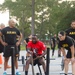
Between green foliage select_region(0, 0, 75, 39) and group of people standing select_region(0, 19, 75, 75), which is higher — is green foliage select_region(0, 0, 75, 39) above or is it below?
above

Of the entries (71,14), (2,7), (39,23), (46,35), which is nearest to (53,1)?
(2,7)

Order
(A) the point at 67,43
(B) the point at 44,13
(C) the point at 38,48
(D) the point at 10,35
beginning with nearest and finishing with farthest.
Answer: (A) the point at 67,43, (C) the point at 38,48, (D) the point at 10,35, (B) the point at 44,13

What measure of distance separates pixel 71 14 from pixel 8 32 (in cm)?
4922

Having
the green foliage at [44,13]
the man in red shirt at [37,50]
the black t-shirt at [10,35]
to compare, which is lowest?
the man in red shirt at [37,50]

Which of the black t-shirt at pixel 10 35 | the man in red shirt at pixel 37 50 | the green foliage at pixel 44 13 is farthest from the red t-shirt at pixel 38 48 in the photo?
the green foliage at pixel 44 13

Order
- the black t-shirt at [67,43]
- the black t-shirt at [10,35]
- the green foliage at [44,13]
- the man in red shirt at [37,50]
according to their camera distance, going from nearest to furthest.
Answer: the black t-shirt at [67,43]
the man in red shirt at [37,50]
the black t-shirt at [10,35]
the green foliage at [44,13]

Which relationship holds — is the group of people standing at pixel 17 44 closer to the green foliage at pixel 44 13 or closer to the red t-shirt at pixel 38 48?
the red t-shirt at pixel 38 48

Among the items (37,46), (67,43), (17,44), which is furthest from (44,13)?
(67,43)

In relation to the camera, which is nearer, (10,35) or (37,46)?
(37,46)

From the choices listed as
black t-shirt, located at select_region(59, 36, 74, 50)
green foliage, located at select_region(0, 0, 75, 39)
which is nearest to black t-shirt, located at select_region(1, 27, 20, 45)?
black t-shirt, located at select_region(59, 36, 74, 50)

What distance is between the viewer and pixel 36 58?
996 cm

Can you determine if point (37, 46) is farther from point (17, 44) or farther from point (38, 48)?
point (17, 44)

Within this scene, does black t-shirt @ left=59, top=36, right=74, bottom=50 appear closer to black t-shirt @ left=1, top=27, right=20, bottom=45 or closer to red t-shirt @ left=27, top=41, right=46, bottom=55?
red t-shirt @ left=27, top=41, right=46, bottom=55

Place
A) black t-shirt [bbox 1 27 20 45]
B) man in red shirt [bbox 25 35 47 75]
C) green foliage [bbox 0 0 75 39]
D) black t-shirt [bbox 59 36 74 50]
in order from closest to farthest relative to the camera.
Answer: black t-shirt [bbox 59 36 74 50]
man in red shirt [bbox 25 35 47 75]
black t-shirt [bbox 1 27 20 45]
green foliage [bbox 0 0 75 39]
